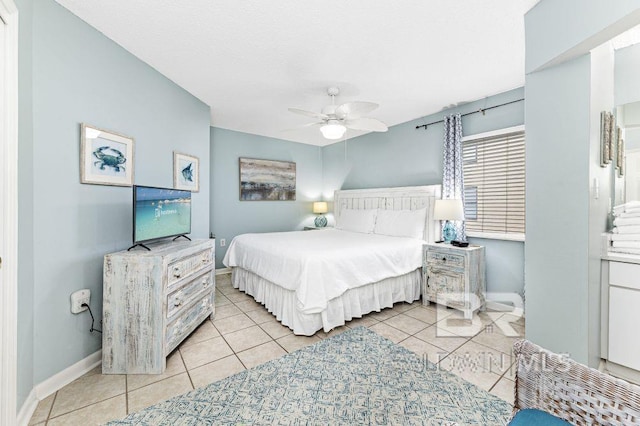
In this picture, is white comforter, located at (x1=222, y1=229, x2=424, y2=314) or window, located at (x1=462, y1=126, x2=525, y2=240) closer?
white comforter, located at (x1=222, y1=229, x2=424, y2=314)

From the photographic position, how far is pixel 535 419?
0.85 m

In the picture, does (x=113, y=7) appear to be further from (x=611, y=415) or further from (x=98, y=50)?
(x=611, y=415)

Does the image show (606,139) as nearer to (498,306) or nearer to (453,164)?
(453,164)

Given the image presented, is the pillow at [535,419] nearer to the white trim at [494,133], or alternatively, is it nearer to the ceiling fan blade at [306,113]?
the ceiling fan blade at [306,113]

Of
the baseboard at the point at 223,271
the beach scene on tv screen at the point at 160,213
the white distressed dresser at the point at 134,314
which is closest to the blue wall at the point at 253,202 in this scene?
the baseboard at the point at 223,271

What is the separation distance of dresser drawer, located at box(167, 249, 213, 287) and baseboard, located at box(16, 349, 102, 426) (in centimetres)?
81

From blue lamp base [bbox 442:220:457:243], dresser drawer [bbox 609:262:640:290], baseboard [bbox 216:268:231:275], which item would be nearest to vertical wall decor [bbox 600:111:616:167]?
dresser drawer [bbox 609:262:640:290]

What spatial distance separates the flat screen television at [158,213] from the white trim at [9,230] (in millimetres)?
733

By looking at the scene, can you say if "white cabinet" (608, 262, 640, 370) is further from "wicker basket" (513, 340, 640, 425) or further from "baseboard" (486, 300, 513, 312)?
"wicker basket" (513, 340, 640, 425)

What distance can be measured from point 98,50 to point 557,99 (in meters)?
3.34

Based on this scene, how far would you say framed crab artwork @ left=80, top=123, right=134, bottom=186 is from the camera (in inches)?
82.4

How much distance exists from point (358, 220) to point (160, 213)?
2.99 metres

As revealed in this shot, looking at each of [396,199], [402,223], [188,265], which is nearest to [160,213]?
[188,265]

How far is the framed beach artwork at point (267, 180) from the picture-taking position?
5195 millimetres
